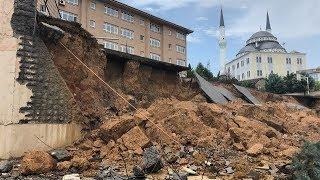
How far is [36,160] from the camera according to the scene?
10.2m

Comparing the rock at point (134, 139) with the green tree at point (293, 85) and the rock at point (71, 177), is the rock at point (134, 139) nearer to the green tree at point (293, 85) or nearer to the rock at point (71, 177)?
the rock at point (71, 177)

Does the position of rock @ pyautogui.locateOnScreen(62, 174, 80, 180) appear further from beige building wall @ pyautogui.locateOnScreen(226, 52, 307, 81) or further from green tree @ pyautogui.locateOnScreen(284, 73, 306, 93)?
beige building wall @ pyautogui.locateOnScreen(226, 52, 307, 81)

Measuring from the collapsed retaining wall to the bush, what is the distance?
652 cm

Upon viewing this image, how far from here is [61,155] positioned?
11.0m

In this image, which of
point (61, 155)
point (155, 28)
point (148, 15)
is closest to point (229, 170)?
point (61, 155)

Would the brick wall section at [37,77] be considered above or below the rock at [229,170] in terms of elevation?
above

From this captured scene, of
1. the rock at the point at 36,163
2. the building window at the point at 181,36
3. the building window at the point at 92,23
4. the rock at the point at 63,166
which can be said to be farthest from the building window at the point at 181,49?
the rock at the point at 36,163

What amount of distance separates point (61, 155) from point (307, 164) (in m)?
6.97

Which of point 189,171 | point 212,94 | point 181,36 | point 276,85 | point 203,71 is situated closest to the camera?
point 189,171

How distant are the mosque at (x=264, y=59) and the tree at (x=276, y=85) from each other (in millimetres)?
23313

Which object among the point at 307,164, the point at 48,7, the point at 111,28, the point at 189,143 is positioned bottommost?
the point at 307,164

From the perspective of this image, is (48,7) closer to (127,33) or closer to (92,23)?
(92,23)

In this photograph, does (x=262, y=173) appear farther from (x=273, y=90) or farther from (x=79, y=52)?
(x=273, y=90)

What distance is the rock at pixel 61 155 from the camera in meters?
10.9
